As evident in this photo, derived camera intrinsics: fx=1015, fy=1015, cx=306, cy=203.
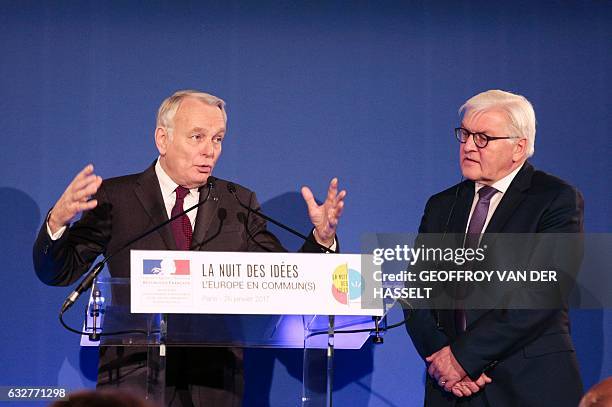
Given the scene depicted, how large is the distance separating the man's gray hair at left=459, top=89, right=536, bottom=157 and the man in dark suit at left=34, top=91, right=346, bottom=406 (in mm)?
791

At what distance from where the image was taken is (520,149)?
3979 mm

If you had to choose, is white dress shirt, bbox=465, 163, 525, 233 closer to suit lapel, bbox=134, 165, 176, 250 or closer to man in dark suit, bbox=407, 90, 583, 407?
man in dark suit, bbox=407, 90, 583, 407

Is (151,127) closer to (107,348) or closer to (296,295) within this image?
(107,348)

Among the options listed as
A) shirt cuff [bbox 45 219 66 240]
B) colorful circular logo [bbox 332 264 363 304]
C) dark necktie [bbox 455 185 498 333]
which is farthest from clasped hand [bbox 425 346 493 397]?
shirt cuff [bbox 45 219 66 240]

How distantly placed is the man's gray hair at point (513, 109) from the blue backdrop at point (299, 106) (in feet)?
2.47

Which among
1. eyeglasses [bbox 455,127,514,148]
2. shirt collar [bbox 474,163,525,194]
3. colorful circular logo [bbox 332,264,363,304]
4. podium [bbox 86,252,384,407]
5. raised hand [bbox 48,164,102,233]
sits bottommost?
podium [bbox 86,252,384,407]

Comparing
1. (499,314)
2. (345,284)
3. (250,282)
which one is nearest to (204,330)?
(250,282)

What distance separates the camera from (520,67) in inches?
191

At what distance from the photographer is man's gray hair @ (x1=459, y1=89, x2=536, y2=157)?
399 cm

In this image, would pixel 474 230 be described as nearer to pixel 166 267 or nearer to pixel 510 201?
pixel 510 201

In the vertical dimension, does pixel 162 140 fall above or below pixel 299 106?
below

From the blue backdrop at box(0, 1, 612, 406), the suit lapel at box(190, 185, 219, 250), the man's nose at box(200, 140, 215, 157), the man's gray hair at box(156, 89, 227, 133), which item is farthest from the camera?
the blue backdrop at box(0, 1, 612, 406)

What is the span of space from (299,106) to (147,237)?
1.28 meters

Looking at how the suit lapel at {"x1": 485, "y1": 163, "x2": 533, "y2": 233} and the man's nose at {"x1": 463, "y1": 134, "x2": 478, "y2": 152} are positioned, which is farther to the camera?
the man's nose at {"x1": 463, "y1": 134, "x2": 478, "y2": 152}
